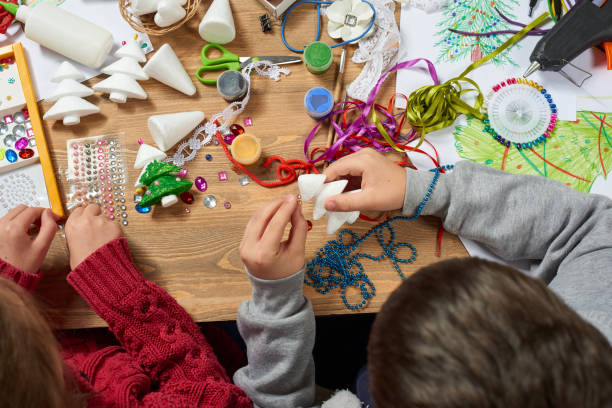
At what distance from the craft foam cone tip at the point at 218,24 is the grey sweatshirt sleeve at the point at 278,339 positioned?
57 centimetres

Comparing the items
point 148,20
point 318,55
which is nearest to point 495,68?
point 318,55

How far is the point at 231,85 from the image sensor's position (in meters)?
0.87

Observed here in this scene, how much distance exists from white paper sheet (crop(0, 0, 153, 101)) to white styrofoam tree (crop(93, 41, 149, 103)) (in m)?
0.04

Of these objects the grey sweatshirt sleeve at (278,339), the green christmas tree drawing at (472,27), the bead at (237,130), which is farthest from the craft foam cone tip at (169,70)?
the green christmas tree drawing at (472,27)

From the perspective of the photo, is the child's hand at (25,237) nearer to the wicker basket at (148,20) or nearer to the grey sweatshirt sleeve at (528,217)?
the wicker basket at (148,20)

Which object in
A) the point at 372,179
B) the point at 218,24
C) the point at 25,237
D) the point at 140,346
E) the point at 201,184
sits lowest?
the point at 140,346

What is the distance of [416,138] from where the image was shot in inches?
34.5

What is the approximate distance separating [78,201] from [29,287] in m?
0.21

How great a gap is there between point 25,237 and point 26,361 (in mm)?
395

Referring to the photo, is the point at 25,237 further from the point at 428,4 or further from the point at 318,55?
the point at 428,4

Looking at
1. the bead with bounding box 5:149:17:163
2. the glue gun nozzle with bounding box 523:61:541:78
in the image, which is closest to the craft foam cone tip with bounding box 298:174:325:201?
the glue gun nozzle with bounding box 523:61:541:78

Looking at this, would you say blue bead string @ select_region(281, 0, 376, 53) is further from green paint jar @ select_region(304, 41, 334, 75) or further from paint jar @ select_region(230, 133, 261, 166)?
paint jar @ select_region(230, 133, 261, 166)

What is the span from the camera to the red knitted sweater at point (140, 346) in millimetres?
728

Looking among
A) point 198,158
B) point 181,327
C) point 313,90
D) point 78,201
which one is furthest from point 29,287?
point 313,90
